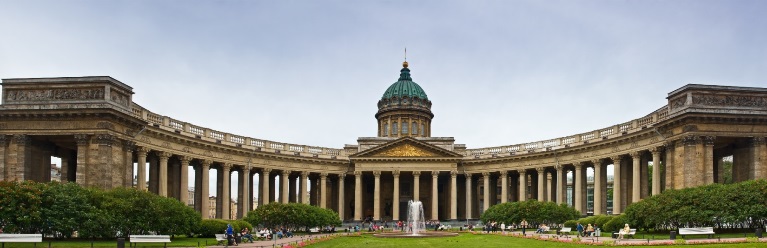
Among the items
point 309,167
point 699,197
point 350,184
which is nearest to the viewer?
point 699,197

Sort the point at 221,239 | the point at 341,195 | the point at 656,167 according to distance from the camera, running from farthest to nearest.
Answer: the point at 341,195 < the point at 656,167 < the point at 221,239

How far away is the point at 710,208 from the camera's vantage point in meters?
42.7

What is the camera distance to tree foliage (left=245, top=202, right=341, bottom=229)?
59500 mm

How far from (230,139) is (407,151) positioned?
2300cm

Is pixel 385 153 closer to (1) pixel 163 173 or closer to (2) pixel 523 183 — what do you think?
(2) pixel 523 183

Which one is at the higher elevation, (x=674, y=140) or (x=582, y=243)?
(x=674, y=140)

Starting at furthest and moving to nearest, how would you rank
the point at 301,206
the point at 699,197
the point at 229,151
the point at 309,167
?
the point at 309,167 < the point at 229,151 < the point at 301,206 < the point at 699,197

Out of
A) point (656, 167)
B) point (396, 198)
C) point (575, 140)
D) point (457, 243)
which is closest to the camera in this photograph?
point (457, 243)

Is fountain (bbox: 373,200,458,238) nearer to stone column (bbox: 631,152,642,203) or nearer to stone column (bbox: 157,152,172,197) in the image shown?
stone column (bbox: 631,152,642,203)

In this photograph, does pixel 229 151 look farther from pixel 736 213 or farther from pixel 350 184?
pixel 736 213

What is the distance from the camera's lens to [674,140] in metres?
54.6

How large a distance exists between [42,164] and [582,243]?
1514 inches

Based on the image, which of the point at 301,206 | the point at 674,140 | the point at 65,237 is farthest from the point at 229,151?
the point at 674,140

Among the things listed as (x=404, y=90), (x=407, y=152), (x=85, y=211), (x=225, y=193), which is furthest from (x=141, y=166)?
(x=404, y=90)
